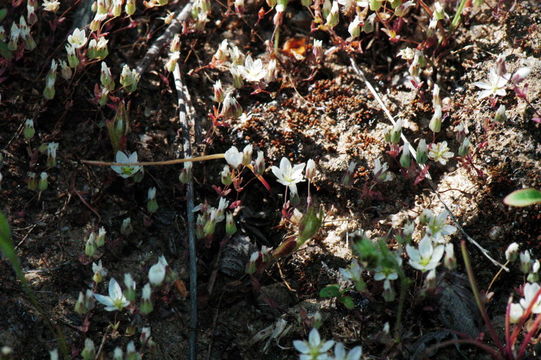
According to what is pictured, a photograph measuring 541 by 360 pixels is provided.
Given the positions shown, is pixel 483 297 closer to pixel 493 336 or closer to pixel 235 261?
pixel 493 336

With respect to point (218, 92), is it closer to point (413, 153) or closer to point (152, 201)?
point (152, 201)

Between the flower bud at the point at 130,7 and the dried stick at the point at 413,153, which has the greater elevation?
the flower bud at the point at 130,7

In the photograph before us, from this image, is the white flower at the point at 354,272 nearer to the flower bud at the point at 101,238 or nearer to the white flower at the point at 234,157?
the white flower at the point at 234,157

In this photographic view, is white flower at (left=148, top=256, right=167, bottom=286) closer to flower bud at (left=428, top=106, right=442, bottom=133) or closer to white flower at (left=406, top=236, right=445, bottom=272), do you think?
white flower at (left=406, top=236, right=445, bottom=272)

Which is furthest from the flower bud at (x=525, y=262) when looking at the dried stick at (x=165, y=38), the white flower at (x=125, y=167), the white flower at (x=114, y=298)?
the dried stick at (x=165, y=38)

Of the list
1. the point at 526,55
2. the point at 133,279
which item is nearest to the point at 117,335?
the point at 133,279

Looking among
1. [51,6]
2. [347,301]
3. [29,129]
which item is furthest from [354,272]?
[51,6]
